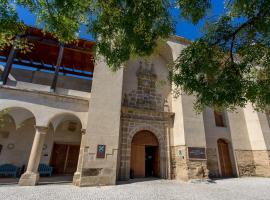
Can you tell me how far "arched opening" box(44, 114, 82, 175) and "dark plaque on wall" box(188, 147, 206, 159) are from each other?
6.65 metres

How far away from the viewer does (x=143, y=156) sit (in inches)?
361

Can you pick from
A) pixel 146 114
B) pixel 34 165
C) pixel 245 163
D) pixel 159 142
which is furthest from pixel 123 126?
pixel 245 163

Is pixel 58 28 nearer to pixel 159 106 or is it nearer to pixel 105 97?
pixel 105 97

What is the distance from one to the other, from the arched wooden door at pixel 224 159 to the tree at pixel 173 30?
653cm

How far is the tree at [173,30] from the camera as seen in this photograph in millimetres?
3986

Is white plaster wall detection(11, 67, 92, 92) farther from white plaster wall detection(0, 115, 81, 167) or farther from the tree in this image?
the tree

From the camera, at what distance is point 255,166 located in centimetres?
1023

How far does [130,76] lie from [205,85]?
19.5 ft

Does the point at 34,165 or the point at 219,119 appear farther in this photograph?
the point at 219,119

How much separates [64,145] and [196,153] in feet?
25.6

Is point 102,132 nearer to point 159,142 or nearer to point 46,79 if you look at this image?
point 159,142

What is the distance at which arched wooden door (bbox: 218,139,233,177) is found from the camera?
10.0 meters

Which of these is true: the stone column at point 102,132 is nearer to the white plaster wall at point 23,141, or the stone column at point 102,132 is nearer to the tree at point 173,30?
the tree at point 173,30

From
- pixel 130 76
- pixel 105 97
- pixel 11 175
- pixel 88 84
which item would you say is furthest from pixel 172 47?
pixel 11 175
